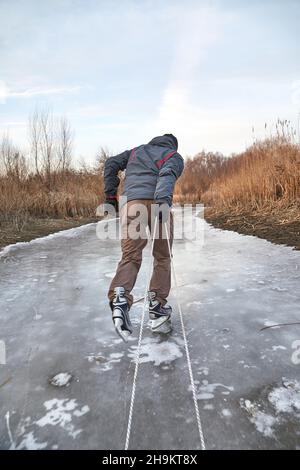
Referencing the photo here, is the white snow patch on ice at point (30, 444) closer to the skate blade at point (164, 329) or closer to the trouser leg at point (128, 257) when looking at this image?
the trouser leg at point (128, 257)

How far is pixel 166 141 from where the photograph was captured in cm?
276

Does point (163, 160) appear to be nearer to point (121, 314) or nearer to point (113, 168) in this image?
point (113, 168)

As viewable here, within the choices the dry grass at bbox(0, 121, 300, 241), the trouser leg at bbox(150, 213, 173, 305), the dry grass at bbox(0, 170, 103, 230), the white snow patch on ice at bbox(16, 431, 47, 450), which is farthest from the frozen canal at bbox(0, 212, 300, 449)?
the dry grass at bbox(0, 170, 103, 230)

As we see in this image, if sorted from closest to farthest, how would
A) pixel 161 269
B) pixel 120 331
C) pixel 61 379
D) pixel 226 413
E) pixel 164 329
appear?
pixel 226 413 < pixel 61 379 < pixel 120 331 < pixel 164 329 < pixel 161 269

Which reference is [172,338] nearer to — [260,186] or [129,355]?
[129,355]

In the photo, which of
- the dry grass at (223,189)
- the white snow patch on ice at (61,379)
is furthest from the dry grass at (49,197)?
the white snow patch on ice at (61,379)

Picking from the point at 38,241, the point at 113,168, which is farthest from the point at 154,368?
the point at 38,241

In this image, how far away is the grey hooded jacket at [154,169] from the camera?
8.32 feet

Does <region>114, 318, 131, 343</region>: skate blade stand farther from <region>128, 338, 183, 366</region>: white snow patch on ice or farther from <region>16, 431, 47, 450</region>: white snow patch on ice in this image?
<region>16, 431, 47, 450</region>: white snow patch on ice

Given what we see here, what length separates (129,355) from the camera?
2119 mm

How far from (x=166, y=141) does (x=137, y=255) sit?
962 mm

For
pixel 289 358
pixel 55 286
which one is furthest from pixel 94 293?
pixel 289 358
